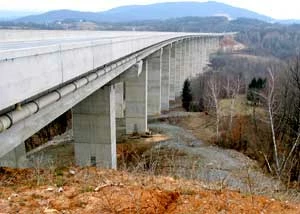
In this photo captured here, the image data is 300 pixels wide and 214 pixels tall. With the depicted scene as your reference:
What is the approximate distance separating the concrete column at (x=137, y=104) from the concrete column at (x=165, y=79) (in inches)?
462

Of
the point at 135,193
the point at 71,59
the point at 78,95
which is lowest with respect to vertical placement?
the point at 135,193

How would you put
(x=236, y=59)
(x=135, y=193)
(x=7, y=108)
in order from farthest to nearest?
(x=236, y=59), (x=135, y=193), (x=7, y=108)

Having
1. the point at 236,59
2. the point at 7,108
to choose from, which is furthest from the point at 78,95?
the point at 236,59

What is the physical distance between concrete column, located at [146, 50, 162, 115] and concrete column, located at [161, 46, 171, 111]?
4.13 m

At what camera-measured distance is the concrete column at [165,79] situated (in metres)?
40.6

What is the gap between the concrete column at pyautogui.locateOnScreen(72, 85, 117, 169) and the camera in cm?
1656

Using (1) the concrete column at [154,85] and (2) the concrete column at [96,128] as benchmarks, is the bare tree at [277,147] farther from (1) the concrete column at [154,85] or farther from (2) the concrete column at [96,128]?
(1) the concrete column at [154,85]

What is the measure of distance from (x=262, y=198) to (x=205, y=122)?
1059 inches

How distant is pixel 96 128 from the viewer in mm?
16844

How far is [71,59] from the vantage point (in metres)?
7.45

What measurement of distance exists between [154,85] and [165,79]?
231 inches

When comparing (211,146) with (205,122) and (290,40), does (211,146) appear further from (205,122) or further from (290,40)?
(290,40)

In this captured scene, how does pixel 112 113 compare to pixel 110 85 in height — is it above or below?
below

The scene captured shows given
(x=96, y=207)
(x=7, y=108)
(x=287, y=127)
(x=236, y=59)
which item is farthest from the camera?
(x=236, y=59)
